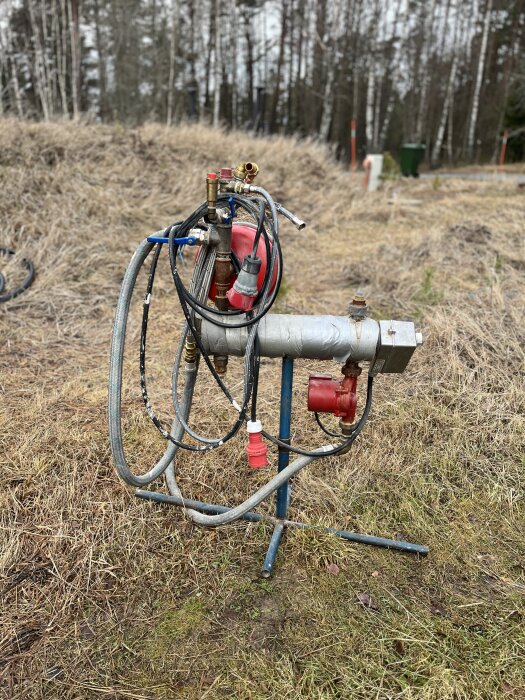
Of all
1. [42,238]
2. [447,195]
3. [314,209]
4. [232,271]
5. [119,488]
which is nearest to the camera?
[232,271]

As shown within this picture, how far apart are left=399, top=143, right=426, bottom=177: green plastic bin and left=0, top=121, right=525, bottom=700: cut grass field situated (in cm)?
1040

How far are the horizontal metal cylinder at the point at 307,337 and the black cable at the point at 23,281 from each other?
313 cm

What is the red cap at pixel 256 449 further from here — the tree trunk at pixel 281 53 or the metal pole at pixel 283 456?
the tree trunk at pixel 281 53

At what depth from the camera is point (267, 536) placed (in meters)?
2.07

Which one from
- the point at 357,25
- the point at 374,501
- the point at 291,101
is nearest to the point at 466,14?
the point at 357,25

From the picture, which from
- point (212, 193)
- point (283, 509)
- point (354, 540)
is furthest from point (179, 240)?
point (354, 540)

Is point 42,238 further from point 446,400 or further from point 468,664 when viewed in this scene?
point 468,664

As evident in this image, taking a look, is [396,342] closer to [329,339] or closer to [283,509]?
[329,339]

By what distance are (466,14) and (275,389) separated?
969 inches

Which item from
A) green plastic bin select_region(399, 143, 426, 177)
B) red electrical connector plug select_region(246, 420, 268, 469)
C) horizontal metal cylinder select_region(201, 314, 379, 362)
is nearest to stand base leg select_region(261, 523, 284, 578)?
red electrical connector plug select_region(246, 420, 268, 469)

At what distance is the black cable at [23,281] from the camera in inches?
163

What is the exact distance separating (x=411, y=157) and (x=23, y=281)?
12.2 m

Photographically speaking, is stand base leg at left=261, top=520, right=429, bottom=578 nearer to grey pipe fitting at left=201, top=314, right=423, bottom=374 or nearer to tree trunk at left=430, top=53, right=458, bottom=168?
grey pipe fitting at left=201, top=314, right=423, bottom=374

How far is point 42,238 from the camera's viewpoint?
495 centimetres
